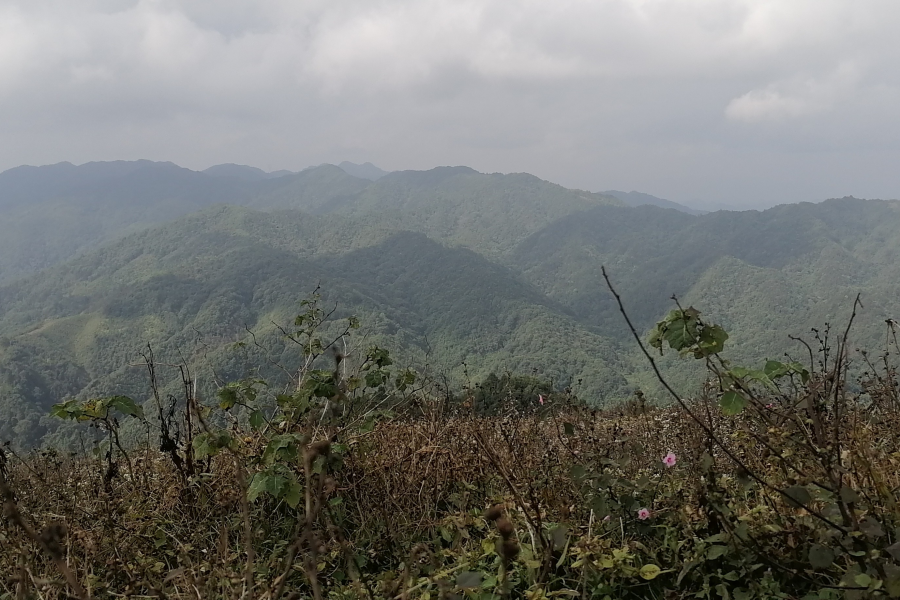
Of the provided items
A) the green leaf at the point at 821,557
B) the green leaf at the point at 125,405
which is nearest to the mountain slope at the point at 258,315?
the green leaf at the point at 125,405

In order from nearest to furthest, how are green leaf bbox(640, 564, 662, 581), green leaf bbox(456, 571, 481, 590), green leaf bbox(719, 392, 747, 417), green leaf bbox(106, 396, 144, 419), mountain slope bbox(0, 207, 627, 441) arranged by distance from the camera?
green leaf bbox(456, 571, 481, 590) → green leaf bbox(719, 392, 747, 417) → green leaf bbox(640, 564, 662, 581) → green leaf bbox(106, 396, 144, 419) → mountain slope bbox(0, 207, 627, 441)

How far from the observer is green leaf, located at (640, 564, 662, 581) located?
1.93 meters

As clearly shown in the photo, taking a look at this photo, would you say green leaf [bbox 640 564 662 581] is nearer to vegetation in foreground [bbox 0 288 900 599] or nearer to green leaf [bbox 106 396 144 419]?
vegetation in foreground [bbox 0 288 900 599]

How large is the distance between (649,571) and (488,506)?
1.03 m

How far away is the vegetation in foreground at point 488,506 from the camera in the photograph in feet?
5.96

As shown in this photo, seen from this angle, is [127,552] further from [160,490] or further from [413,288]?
[413,288]

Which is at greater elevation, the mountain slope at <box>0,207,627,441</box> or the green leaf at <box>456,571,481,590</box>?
the green leaf at <box>456,571,481,590</box>

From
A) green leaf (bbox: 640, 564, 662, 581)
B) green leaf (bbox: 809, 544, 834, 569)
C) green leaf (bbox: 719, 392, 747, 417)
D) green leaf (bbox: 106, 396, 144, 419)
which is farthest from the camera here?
green leaf (bbox: 106, 396, 144, 419)

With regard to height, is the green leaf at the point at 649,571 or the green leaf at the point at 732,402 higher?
the green leaf at the point at 732,402

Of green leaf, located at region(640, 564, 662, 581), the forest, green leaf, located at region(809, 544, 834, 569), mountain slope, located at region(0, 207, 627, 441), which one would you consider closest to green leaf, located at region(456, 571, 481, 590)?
the forest

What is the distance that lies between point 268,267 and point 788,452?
524 ft

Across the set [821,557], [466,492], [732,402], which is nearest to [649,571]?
[821,557]

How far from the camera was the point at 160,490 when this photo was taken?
3180mm

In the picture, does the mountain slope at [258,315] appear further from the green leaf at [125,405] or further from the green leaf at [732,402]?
the green leaf at [732,402]
